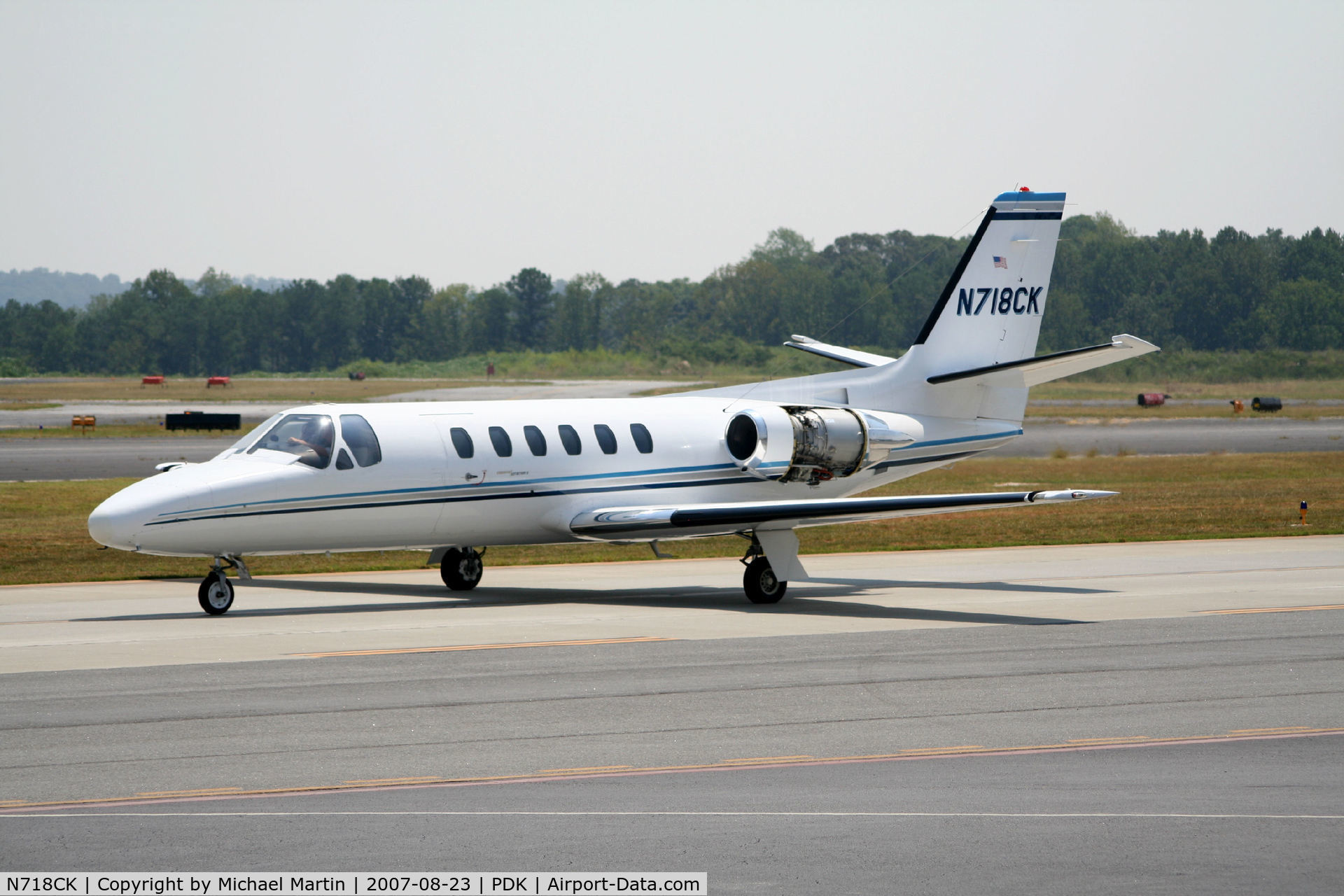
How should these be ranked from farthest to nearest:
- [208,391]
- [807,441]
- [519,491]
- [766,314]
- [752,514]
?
[766,314]
[208,391]
[807,441]
[519,491]
[752,514]

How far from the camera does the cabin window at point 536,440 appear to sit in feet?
73.4

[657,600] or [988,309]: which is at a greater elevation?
[988,309]

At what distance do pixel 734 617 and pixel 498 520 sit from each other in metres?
4.03

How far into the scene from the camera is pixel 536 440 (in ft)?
73.7

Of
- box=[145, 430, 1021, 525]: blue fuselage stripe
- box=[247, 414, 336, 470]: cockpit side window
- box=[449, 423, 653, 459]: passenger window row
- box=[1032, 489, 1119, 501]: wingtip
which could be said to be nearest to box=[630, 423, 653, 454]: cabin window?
box=[449, 423, 653, 459]: passenger window row

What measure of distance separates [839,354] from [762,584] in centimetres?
726

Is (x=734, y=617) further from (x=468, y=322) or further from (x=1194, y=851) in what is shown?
(x=468, y=322)

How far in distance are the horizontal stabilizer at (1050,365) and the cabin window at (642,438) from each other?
5452 millimetres

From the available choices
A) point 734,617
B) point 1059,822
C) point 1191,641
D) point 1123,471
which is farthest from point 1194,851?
point 1123,471

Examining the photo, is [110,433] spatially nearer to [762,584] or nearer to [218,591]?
[218,591]

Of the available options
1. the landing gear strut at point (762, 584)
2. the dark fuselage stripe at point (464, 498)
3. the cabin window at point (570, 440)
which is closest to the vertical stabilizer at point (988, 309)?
the dark fuselage stripe at point (464, 498)

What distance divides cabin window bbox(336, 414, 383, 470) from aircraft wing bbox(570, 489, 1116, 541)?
130 inches

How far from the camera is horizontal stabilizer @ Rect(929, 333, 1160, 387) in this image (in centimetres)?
2200

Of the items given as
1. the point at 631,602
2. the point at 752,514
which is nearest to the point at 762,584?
the point at 752,514
